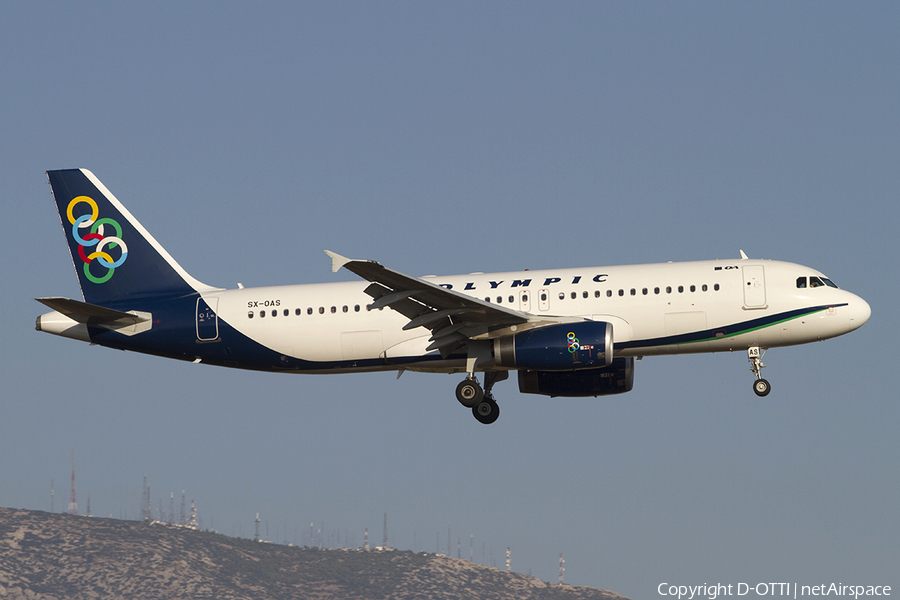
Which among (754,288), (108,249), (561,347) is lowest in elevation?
(561,347)

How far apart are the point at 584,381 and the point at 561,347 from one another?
18.1 feet

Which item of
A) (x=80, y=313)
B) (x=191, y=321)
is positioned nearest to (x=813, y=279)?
(x=191, y=321)

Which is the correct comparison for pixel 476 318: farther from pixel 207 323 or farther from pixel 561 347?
pixel 207 323

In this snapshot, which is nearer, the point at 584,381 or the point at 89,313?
the point at 89,313

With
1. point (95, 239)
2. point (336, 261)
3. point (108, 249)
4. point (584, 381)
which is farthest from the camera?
point (95, 239)

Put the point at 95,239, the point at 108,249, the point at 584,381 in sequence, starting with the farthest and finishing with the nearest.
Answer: the point at 95,239
the point at 108,249
the point at 584,381

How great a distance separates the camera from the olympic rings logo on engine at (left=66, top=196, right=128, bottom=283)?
47500mm

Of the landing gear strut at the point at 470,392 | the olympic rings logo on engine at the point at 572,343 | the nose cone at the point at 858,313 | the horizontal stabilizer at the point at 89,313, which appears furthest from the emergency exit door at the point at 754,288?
the horizontal stabilizer at the point at 89,313

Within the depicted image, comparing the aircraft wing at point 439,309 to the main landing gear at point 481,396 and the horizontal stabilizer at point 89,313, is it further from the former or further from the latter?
the horizontal stabilizer at point 89,313

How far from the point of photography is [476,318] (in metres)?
40.5

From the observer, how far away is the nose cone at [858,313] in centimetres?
4109

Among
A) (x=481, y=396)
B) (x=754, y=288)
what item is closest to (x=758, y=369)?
(x=754, y=288)

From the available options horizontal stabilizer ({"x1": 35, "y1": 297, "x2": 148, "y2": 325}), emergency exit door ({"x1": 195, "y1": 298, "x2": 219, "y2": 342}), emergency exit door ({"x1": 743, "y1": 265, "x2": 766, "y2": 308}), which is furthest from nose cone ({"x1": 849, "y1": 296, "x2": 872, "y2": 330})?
horizontal stabilizer ({"x1": 35, "y1": 297, "x2": 148, "y2": 325})

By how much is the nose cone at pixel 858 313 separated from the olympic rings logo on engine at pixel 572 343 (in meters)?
10.1
